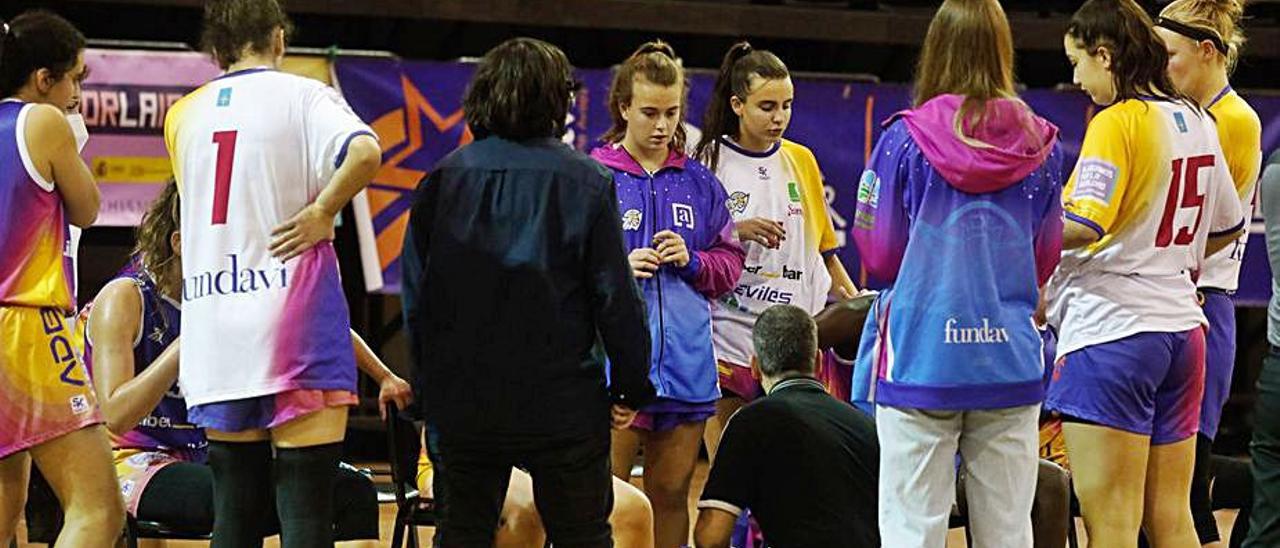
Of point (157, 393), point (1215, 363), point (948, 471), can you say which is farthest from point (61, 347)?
point (1215, 363)

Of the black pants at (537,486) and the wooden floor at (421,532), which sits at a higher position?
the black pants at (537,486)

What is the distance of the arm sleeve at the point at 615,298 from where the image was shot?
3176mm

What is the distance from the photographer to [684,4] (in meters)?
7.57

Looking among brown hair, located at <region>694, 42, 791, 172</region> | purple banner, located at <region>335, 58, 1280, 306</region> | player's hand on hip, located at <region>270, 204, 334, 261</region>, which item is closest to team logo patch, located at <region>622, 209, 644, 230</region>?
brown hair, located at <region>694, 42, 791, 172</region>

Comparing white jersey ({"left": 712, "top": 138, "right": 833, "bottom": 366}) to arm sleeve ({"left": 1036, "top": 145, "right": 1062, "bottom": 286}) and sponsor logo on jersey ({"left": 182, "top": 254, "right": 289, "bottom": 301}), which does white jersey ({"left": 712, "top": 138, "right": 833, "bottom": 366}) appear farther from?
sponsor logo on jersey ({"left": 182, "top": 254, "right": 289, "bottom": 301})

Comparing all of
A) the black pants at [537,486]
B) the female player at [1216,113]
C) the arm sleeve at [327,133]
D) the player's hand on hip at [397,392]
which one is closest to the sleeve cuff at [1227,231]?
the female player at [1216,113]

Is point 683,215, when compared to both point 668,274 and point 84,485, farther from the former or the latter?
point 84,485

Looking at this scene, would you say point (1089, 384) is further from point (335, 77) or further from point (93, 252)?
point (93, 252)

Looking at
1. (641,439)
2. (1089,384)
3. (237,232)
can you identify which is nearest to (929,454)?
(1089,384)

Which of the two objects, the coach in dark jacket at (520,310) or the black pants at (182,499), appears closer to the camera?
the coach in dark jacket at (520,310)

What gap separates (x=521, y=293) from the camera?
3145 millimetres

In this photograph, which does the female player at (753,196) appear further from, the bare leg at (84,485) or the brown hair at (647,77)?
the bare leg at (84,485)

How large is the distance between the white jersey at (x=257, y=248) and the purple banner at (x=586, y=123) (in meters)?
3.73

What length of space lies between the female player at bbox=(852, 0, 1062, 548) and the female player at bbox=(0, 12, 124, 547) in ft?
6.01
